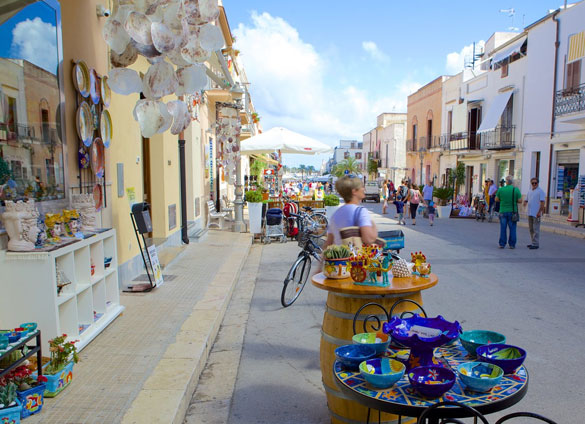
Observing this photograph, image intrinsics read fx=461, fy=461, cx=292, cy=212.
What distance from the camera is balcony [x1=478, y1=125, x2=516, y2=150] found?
22688mm

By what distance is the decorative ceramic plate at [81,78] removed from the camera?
4.97 metres

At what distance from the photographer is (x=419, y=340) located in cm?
234

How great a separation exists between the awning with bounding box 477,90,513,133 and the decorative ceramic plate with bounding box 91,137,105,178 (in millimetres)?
21667

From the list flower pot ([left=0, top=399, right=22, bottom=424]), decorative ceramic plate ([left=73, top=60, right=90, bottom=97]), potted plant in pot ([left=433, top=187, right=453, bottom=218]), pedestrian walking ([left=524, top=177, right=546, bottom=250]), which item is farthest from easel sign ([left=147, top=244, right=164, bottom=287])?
potted plant in pot ([left=433, top=187, right=453, bottom=218])

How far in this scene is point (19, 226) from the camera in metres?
3.59

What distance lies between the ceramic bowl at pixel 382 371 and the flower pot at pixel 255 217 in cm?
1049

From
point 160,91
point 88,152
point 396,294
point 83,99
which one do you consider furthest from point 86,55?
point 396,294

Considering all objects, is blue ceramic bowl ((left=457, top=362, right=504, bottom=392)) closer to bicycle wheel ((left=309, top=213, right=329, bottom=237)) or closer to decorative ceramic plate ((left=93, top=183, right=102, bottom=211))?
decorative ceramic plate ((left=93, top=183, right=102, bottom=211))

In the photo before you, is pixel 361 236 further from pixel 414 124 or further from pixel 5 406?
pixel 414 124

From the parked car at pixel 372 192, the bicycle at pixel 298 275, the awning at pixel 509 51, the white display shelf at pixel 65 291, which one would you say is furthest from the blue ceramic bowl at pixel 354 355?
the parked car at pixel 372 192

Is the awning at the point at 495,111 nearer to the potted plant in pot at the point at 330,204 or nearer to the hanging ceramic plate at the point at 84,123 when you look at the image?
the potted plant in pot at the point at 330,204

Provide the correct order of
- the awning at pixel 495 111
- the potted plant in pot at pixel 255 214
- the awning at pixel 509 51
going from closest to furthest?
the potted plant in pot at pixel 255 214
the awning at pixel 509 51
the awning at pixel 495 111

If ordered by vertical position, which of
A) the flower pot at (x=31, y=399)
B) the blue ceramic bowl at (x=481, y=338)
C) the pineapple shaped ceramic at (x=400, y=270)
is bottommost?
the flower pot at (x=31, y=399)

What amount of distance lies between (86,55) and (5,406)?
155 inches
